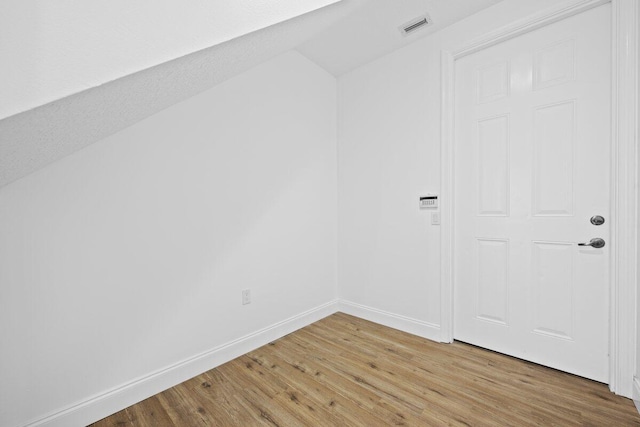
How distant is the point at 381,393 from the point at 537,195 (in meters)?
1.60

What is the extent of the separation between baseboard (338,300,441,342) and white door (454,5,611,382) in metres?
0.19

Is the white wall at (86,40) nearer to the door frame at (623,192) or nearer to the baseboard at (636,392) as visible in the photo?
the door frame at (623,192)

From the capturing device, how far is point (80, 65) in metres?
0.55

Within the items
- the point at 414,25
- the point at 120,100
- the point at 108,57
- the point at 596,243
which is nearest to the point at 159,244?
the point at 120,100

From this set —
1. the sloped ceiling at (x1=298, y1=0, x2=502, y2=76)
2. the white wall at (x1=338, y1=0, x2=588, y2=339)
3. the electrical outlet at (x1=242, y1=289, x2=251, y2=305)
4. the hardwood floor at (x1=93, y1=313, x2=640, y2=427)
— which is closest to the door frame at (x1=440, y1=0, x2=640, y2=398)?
the hardwood floor at (x1=93, y1=313, x2=640, y2=427)

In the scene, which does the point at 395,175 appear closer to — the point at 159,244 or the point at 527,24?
the point at 527,24

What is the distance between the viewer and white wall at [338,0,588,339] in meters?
2.25

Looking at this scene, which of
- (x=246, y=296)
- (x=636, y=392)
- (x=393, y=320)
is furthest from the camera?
(x=393, y=320)

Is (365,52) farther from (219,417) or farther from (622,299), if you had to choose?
(219,417)

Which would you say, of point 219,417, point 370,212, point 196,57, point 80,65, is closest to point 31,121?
point 80,65

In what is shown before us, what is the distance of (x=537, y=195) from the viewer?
6.13ft

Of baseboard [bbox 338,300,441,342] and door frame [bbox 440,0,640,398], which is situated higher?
door frame [bbox 440,0,640,398]

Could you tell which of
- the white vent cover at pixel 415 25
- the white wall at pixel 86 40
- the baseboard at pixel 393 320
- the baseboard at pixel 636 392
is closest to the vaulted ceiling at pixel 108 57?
the white wall at pixel 86 40

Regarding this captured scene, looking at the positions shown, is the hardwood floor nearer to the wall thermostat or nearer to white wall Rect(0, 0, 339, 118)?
the wall thermostat
